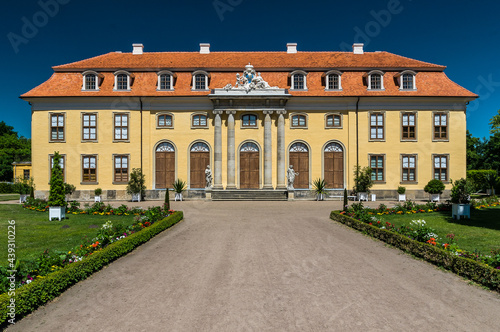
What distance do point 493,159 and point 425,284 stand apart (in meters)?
51.4

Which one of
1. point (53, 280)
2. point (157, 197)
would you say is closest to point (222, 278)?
point (53, 280)

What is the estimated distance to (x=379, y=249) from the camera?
443 inches

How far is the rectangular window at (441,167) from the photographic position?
31453mm

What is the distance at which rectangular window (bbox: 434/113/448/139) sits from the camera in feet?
103

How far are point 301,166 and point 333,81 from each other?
8.67 metres

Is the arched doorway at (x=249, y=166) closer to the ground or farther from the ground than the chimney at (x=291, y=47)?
closer to the ground

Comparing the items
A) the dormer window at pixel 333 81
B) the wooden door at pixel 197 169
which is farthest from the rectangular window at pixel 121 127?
the dormer window at pixel 333 81

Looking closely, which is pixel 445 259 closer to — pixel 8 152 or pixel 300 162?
pixel 300 162

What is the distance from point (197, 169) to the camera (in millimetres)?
32000

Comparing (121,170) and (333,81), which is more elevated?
(333,81)

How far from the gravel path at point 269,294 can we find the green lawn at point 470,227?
246 cm

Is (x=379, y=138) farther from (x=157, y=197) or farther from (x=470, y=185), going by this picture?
(x=157, y=197)

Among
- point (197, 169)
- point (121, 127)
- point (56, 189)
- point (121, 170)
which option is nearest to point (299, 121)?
point (197, 169)

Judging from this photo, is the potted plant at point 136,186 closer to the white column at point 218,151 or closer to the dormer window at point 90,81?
the white column at point 218,151
